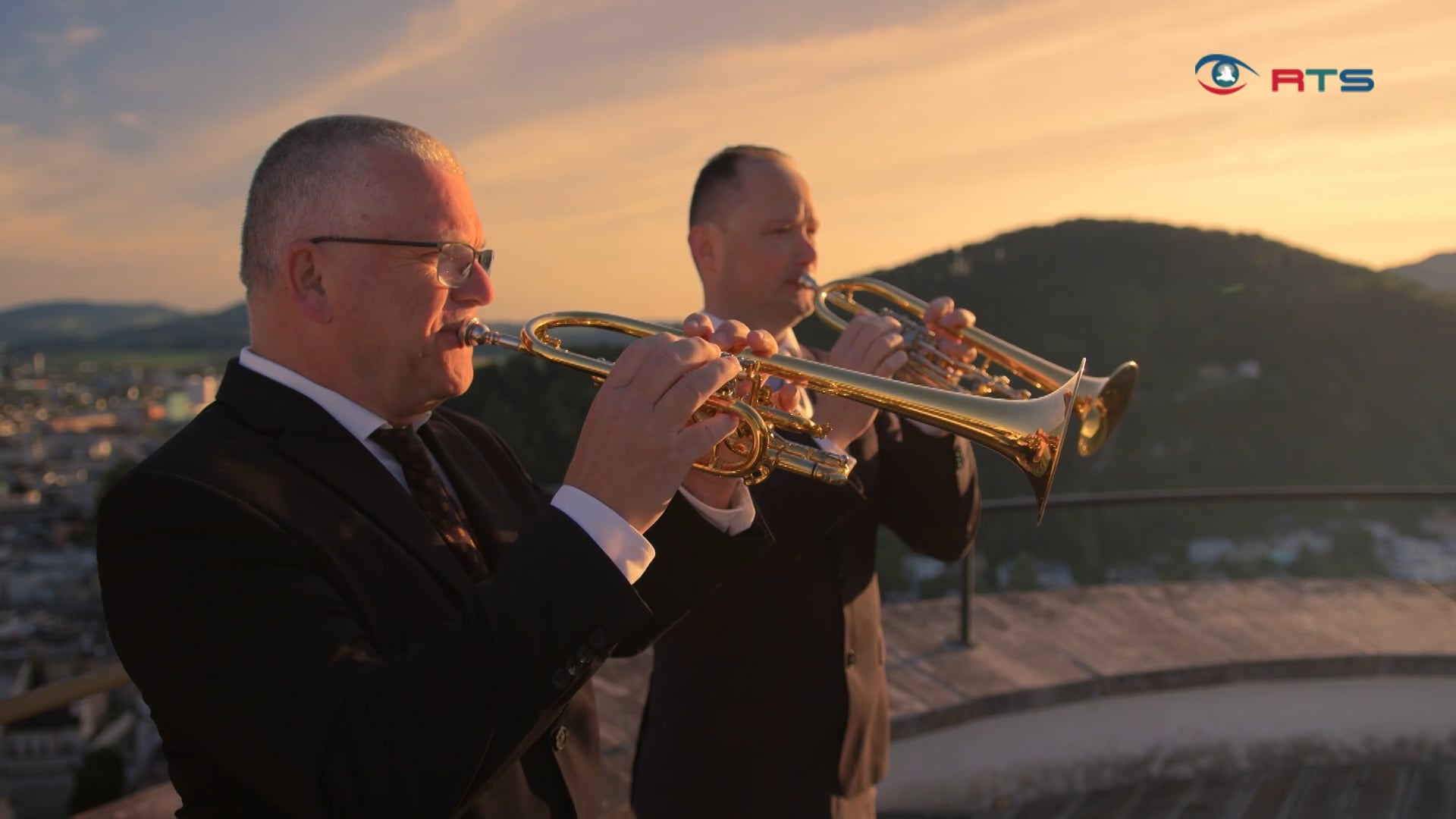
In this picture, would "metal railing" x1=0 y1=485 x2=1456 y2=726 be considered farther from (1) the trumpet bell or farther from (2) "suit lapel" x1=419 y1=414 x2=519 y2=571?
(2) "suit lapel" x1=419 y1=414 x2=519 y2=571

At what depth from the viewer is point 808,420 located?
87.1 inches

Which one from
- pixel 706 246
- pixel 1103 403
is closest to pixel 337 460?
pixel 706 246

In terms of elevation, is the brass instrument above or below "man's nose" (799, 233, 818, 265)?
below

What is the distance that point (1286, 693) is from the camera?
14.7ft

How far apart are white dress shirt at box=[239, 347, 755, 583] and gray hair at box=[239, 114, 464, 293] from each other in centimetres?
19

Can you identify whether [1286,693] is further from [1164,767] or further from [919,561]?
[919,561]

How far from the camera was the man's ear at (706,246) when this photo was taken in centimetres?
317

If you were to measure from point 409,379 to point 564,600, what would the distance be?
0.60 metres

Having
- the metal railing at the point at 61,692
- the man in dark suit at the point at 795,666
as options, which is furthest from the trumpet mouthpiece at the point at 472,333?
the metal railing at the point at 61,692

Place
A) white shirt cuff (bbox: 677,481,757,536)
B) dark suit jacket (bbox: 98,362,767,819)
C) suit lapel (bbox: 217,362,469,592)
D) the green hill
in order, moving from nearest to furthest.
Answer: dark suit jacket (bbox: 98,362,767,819) < suit lapel (bbox: 217,362,469,592) < white shirt cuff (bbox: 677,481,757,536) < the green hill

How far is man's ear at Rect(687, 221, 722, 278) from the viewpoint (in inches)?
125

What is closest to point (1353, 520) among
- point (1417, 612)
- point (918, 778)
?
point (1417, 612)

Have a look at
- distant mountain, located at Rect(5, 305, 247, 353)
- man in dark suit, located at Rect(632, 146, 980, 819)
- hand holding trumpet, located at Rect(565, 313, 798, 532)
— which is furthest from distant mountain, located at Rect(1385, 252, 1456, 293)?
distant mountain, located at Rect(5, 305, 247, 353)

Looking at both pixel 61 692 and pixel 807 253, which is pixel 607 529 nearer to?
pixel 807 253
